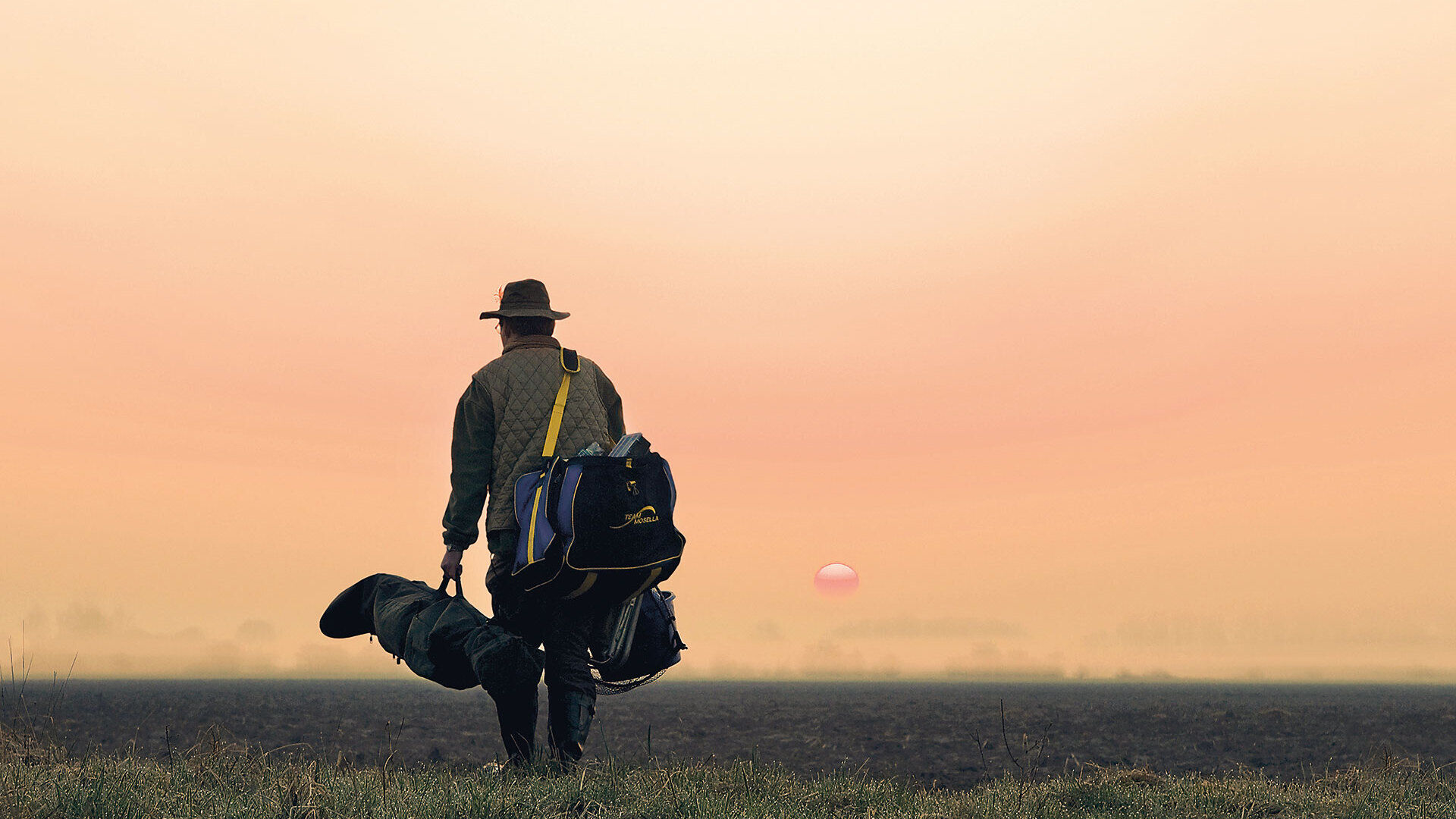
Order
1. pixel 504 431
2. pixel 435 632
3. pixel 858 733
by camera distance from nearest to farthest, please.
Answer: pixel 435 632
pixel 504 431
pixel 858 733

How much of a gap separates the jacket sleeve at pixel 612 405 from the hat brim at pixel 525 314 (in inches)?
16.7

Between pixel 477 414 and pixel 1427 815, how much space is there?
17.7 feet

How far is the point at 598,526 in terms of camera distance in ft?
19.3

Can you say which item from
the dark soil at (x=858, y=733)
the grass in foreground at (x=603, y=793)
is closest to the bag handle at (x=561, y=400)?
the grass in foreground at (x=603, y=793)

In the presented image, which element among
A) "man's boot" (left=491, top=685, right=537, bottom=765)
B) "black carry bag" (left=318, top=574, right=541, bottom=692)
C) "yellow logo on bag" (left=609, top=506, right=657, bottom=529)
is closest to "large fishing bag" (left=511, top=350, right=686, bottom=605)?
"yellow logo on bag" (left=609, top=506, right=657, bottom=529)

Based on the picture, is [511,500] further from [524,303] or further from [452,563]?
[524,303]

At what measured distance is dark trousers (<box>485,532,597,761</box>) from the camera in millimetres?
6305

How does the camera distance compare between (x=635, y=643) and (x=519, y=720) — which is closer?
(x=519, y=720)

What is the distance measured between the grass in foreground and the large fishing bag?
3.10 feet

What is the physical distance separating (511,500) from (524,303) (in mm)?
1176

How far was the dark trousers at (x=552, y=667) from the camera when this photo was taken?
20.7 feet

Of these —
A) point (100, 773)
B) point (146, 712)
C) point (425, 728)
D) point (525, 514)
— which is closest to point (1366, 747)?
point (425, 728)

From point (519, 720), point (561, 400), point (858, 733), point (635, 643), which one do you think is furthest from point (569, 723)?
point (858, 733)

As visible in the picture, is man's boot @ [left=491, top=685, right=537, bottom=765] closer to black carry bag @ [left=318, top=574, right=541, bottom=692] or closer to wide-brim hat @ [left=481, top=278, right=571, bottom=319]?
black carry bag @ [left=318, top=574, right=541, bottom=692]
